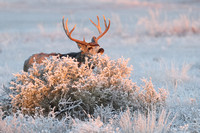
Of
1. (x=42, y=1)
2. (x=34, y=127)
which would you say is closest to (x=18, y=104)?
(x=34, y=127)

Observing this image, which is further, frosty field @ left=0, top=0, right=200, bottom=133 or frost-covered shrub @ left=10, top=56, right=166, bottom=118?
frost-covered shrub @ left=10, top=56, right=166, bottom=118

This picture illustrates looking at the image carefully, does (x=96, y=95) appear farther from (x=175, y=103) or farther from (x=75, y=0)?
(x=75, y=0)

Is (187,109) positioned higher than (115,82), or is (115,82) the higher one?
(115,82)

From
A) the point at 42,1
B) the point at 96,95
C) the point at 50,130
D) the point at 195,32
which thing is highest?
the point at 42,1

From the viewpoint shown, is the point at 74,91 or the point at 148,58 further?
the point at 148,58

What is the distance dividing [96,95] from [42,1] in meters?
44.1

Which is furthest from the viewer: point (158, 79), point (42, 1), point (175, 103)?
point (42, 1)

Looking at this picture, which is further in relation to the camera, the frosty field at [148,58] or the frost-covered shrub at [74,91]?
the frost-covered shrub at [74,91]

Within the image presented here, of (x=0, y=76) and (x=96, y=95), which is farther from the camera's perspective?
(x=0, y=76)

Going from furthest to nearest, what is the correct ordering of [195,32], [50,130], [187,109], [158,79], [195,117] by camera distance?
[195,32] → [158,79] → [187,109] → [195,117] → [50,130]

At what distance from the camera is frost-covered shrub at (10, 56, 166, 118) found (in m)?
4.43

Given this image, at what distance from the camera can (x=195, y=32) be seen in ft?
51.0

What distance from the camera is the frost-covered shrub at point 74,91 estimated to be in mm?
4426

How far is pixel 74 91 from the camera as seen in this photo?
4.58 metres
